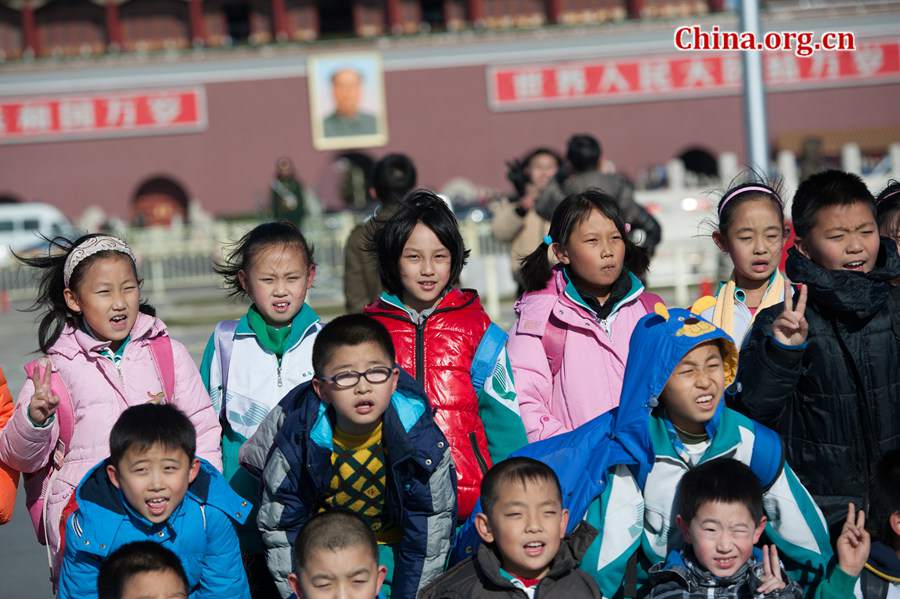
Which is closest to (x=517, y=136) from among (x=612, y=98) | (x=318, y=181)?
(x=612, y=98)

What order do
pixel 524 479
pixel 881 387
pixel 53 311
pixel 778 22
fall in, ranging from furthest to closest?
pixel 778 22
pixel 53 311
pixel 881 387
pixel 524 479

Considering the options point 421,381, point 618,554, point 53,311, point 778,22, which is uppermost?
point 778,22

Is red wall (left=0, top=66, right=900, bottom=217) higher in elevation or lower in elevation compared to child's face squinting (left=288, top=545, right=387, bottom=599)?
higher

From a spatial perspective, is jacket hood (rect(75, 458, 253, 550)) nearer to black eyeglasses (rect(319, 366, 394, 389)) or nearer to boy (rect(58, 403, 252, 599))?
boy (rect(58, 403, 252, 599))

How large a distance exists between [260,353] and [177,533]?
80 centimetres

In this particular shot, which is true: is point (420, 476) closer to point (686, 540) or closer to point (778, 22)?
point (686, 540)

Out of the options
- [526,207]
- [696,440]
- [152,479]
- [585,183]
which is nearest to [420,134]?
[526,207]

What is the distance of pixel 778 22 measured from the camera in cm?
3203

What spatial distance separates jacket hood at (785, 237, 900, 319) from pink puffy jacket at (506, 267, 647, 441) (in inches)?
24.9

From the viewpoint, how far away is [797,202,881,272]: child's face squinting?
4086mm

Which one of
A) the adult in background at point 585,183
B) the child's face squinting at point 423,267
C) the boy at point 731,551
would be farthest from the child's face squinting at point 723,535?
the adult in background at point 585,183

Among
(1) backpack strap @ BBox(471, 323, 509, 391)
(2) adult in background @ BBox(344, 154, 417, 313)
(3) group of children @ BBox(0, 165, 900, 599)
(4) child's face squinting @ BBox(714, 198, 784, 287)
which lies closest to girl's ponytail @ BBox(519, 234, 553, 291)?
(3) group of children @ BBox(0, 165, 900, 599)

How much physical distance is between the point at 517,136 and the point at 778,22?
24.8ft

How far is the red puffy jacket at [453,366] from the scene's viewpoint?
158 inches
